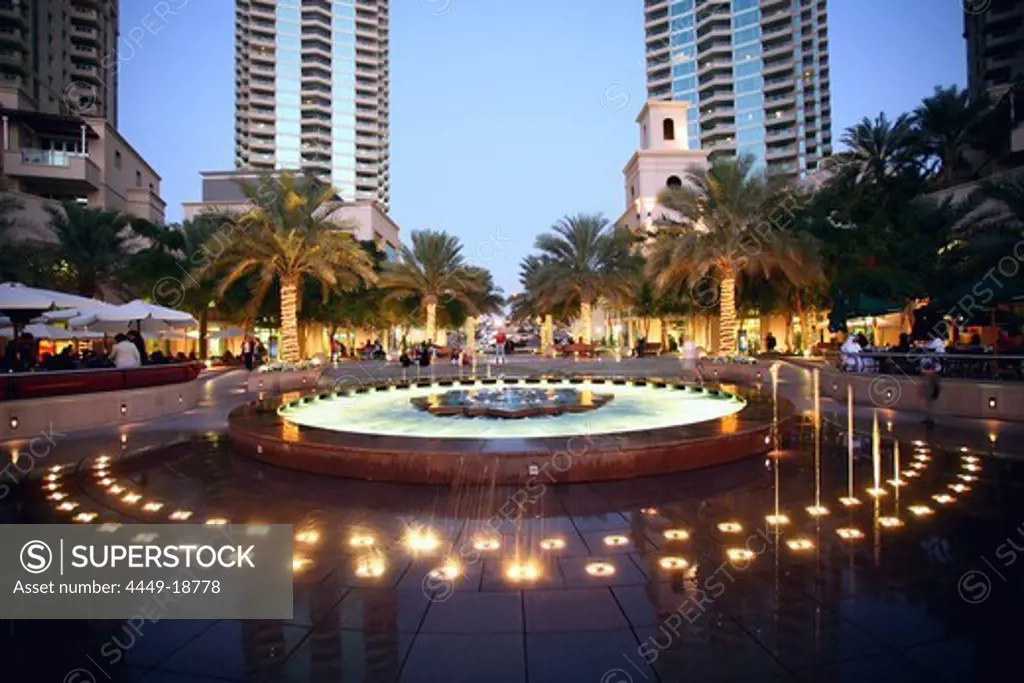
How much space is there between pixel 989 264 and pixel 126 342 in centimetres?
2729

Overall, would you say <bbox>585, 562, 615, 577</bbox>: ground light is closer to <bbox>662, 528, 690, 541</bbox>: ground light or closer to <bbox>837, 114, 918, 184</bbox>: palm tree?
<bbox>662, 528, 690, 541</bbox>: ground light

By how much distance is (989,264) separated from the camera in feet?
64.6

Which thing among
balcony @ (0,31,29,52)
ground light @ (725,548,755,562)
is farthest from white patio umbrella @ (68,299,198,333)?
balcony @ (0,31,29,52)

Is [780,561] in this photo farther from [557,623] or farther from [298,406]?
[298,406]

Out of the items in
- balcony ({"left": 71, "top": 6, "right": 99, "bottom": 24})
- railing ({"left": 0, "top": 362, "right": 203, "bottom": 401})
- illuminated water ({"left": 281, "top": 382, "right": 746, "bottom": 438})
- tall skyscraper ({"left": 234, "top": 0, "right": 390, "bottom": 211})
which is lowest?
illuminated water ({"left": 281, "top": 382, "right": 746, "bottom": 438})

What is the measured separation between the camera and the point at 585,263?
32938 millimetres

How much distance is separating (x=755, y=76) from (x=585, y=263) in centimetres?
7135

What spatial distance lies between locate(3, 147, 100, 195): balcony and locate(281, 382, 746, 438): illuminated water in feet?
131

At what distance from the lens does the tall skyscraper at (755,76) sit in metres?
83.3

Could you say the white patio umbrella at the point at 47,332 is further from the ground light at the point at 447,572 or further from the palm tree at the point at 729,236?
the ground light at the point at 447,572

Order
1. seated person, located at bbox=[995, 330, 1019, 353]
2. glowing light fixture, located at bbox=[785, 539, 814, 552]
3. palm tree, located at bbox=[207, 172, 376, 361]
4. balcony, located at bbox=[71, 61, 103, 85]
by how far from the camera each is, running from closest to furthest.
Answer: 1. glowing light fixture, located at bbox=[785, 539, 814, 552]
2. seated person, located at bbox=[995, 330, 1019, 353]
3. palm tree, located at bbox=[207, 172, 376, 361]
4. balcony, located at bbox=[71, 61, 103, 85]

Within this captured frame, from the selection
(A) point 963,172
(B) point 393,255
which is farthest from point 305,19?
(A) point 963,172

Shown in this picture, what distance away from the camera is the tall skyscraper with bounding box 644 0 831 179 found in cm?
8331

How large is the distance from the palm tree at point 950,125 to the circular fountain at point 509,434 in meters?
40.1
